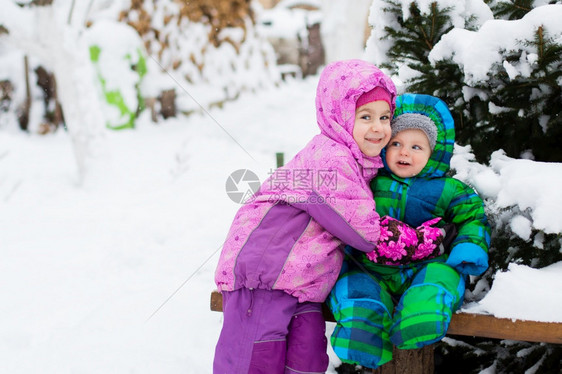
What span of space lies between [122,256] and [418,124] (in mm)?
2813

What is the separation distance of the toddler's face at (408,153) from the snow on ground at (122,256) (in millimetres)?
340

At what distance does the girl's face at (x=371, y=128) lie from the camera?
209cm

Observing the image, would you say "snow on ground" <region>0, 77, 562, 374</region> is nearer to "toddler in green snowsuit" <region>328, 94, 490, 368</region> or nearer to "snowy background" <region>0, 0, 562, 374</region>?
"snowy background" <region>0, 0, 562, 374</region>

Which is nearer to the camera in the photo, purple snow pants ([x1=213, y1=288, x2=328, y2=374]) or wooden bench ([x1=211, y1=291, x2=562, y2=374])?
wooden bench ([x1=211, y1=291, x2=562, y2=374])

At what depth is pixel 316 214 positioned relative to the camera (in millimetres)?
2002

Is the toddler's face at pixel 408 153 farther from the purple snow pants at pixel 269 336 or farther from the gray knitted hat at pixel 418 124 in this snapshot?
the purple snow pants at pixel 269 336

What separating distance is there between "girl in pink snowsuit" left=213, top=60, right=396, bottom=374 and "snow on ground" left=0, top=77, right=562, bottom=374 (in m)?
0.58

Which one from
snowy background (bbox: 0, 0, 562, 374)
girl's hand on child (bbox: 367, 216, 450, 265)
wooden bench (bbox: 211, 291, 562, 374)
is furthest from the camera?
girl's hand on child (bbox: 367, 216, 450, 265)

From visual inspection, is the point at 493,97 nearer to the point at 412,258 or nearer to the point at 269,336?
the point at 412,258

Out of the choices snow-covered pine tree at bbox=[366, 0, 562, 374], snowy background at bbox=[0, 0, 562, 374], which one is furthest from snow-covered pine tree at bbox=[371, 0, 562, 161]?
snowy background at bbox=[0, 0, 562, 374]

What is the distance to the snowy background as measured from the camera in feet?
6.26

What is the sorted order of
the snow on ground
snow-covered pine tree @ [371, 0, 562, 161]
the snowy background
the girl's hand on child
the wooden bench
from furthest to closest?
the snow on ground, snow-covered pine tree @ [371, 0, 562, 161], the girl's hand on child, the snowy background, the wooden bench

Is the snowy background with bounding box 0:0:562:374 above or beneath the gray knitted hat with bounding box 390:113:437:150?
beneath

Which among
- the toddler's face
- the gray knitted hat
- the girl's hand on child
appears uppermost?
the gray knitted hat
